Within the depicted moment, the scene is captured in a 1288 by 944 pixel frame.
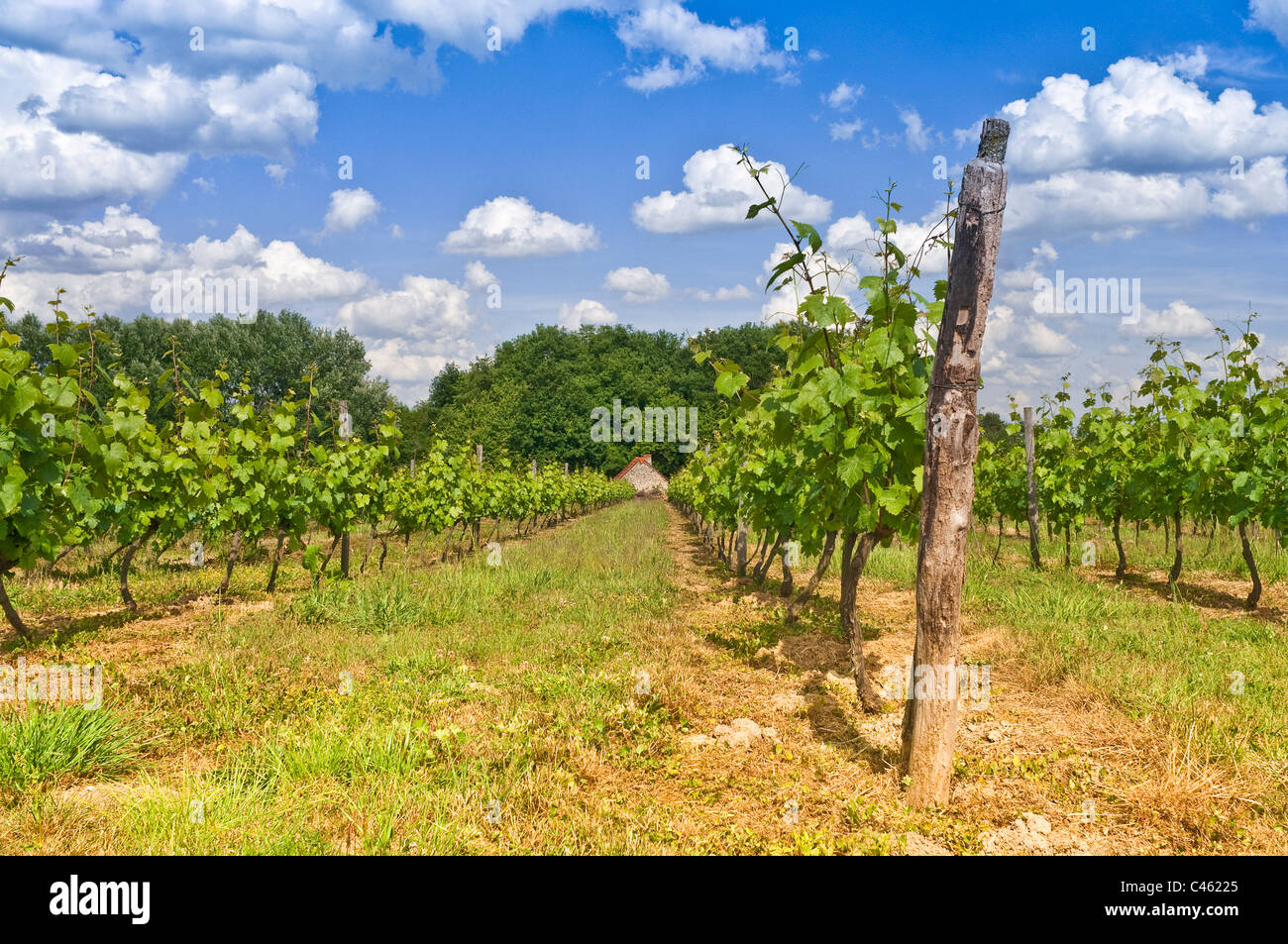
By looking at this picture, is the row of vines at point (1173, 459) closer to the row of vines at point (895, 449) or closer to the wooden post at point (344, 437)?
the row of vines at point (895, 449)

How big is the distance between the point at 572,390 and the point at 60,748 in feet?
188

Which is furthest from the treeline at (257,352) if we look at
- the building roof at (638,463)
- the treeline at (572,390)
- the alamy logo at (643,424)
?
the building roof at (638,463)

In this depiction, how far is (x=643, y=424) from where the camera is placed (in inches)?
2534

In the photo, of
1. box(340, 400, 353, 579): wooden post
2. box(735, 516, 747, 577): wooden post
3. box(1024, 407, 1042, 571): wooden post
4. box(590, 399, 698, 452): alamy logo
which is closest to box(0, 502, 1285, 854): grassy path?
box(340, 400, 353, 579): wooden post

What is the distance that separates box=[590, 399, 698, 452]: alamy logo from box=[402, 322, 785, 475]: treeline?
0.64 meters

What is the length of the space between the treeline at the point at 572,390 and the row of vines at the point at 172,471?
39681 mm

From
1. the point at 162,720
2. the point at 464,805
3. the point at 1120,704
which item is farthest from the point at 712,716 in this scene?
the point at 162,720

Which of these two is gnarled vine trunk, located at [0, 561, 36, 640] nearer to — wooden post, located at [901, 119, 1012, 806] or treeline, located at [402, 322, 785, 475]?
wooden post, located at [901, 119, 1012, 806]

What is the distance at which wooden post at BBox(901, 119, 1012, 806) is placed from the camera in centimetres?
355

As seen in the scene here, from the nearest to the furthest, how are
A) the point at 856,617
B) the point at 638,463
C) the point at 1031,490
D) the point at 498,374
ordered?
the point at 856,617 → the point at 1031,490 → the point at 638,463 → the point at 498,374

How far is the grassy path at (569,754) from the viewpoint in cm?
334
